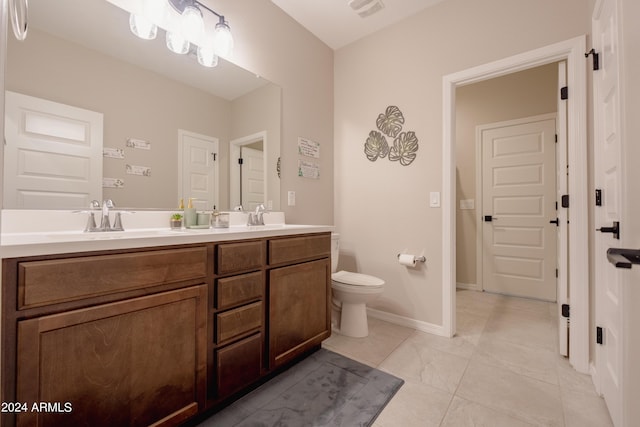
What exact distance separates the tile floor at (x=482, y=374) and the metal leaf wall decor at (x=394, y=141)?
58.3 inches

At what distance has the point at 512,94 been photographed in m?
3.19

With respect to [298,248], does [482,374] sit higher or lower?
lower

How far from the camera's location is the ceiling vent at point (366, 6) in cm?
218

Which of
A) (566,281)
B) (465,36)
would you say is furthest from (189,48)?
(566,281)

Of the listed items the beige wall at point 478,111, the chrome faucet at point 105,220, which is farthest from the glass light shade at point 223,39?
the beige wall at point 478,111

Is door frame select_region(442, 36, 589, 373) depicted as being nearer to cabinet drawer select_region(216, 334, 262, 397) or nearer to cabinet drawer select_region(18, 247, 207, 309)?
cabinet drawer select_region(216, 334, 262, 397)

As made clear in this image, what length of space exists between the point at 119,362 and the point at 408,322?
6.83ft

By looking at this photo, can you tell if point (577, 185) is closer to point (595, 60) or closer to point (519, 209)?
point (595, 60)

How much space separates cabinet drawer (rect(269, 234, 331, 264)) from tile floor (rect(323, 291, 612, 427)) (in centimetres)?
75

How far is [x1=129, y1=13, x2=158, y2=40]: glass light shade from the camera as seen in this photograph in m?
1.50

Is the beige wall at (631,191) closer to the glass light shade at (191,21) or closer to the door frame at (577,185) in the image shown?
the door frame at (577,185)

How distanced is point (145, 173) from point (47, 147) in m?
0.41

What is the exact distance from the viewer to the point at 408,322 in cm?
237

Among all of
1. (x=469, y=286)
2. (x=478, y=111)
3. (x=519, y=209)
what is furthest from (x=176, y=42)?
(x=469, y=286)
